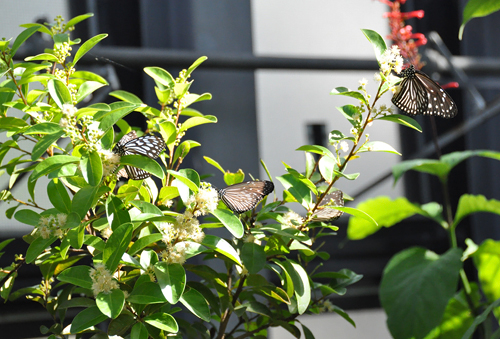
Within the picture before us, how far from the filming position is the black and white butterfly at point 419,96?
1.80 feet

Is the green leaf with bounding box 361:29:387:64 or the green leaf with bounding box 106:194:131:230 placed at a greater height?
the green leaf with bounding box 361:29:387:64

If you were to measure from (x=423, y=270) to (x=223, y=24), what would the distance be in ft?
2.94

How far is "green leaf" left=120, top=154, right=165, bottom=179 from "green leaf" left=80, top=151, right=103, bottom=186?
30mm

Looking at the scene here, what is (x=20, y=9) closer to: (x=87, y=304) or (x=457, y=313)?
(x=87, y=304)

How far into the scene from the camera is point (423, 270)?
0.93 metres

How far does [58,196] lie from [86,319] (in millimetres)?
150

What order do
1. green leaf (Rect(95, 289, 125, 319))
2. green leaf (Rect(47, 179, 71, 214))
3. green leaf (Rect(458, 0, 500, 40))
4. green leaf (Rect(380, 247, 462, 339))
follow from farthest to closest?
green leaf (Rect(380, 247, 462, 339))
green leaf (Rect(458, 0, 500, 40))
green leaf (Rect(47, 179, 71, 214))
green leaf (Rect(95, 289, 125, 319))

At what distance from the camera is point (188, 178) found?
0.46 m

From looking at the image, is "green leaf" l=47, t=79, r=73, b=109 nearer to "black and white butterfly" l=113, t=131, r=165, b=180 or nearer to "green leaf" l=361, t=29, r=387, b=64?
"black and white butterfly" l=113, t=131, r=165, b=180

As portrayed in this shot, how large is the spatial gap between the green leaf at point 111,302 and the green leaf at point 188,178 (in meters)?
0.13

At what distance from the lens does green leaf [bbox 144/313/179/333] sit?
43cm

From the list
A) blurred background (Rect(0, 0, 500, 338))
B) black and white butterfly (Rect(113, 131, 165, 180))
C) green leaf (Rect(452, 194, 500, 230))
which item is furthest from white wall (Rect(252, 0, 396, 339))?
black and white butterfly (Rect(113, 131, 165, 180))

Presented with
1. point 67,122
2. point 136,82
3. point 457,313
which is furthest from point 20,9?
point 457,313

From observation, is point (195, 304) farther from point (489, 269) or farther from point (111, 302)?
point (489, 269)
